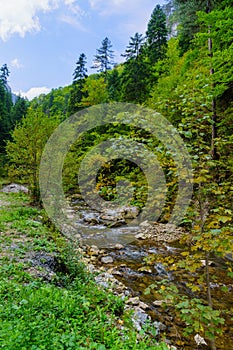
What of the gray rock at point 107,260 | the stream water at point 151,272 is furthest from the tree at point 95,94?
the gray rock at point 107,260

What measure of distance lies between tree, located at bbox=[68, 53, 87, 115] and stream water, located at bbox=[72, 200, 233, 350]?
13.9 meters

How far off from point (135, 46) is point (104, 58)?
1500 centimetres

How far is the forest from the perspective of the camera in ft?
7.31

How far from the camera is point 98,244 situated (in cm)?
748

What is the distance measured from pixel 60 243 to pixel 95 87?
16316 mm

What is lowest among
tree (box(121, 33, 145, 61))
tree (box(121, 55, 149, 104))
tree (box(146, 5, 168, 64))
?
tree (box(121, 55, 149, 104))

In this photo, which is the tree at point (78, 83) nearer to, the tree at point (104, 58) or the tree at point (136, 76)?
the tree at point (136, 76)

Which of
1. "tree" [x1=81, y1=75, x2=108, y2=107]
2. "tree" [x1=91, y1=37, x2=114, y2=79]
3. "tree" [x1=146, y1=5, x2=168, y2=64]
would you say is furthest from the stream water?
"tree" [x1=91, y1=37, x2=114, y2=79]

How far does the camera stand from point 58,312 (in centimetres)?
261

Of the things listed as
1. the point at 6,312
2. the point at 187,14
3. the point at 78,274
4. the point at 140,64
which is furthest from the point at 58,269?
the point at 140,64

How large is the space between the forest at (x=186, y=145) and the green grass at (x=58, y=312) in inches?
4.4

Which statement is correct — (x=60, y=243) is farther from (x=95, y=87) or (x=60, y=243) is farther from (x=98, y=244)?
(x=95, y=87)

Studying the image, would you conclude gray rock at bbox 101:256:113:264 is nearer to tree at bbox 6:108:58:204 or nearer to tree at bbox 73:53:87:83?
tree at bbox 6:108:58:204

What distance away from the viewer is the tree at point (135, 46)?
16828 millimetres
